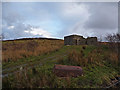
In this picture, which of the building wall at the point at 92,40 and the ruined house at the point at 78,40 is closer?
the ruined house at the point at 78,40

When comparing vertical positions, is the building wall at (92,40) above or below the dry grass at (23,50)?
above

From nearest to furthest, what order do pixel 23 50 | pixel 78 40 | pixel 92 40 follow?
pixel 23 50
pixel 78 40
pixel 92 40

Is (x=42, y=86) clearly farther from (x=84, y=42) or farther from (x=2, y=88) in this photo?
(x=84, y=42)

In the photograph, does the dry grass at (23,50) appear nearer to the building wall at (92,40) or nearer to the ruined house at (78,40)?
the ruined house at (78,40)

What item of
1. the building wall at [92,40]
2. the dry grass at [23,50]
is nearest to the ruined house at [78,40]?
the building wall at [92,40]

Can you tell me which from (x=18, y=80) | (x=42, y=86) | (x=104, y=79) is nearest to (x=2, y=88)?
(x=18, y=80)

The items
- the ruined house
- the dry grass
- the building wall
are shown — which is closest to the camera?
the dry grass

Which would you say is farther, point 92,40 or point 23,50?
point 92,40

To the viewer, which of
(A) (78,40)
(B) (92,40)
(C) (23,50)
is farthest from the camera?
(B) (92,40)

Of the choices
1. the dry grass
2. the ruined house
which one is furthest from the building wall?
the dry grass

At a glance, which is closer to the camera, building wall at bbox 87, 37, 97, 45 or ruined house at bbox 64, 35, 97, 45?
ruined house at bbox 64, 35, 97, 45

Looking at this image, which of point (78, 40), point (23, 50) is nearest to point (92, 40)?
point (78, 40)

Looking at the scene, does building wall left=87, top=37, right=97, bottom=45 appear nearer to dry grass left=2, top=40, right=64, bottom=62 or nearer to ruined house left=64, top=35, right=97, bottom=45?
ruined house left=64, top=35, right=97, bottom=45

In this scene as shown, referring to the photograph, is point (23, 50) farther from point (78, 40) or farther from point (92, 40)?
point (92, 40)
